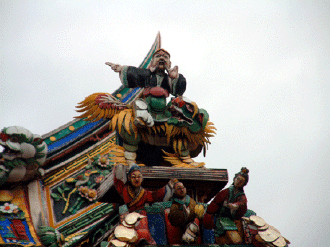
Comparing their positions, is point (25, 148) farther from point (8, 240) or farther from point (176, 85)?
point (176, 85)

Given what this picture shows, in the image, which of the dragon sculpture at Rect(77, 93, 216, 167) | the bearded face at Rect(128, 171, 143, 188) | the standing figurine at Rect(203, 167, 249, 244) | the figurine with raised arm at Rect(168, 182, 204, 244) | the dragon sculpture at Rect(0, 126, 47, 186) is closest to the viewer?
the figurine with raised arm at Rect(168, 182, 204, 244)

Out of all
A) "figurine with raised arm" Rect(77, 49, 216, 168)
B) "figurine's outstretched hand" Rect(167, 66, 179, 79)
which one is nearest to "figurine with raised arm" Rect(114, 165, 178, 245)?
"figurine with raised arm" Rect(77, 49, 216, 168)

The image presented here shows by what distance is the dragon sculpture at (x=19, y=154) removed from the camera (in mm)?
12555

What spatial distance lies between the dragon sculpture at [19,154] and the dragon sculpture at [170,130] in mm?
1199

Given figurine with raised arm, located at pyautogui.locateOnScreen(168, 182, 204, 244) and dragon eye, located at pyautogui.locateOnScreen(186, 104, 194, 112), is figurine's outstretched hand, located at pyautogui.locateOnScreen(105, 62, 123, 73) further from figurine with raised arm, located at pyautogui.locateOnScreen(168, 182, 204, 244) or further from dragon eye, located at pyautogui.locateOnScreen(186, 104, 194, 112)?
figurine with raised arm, located at pyautogui.locateOnScreen(168, 182, 204, 244)

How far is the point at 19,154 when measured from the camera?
12680 millimetres

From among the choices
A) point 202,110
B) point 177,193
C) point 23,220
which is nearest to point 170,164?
point 202,110

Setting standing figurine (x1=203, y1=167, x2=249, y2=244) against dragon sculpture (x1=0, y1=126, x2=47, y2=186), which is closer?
standing figurine (x1=203, y1=167, x2=249, y2=244)

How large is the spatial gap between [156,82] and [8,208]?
3.33 meters

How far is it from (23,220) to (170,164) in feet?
8.79

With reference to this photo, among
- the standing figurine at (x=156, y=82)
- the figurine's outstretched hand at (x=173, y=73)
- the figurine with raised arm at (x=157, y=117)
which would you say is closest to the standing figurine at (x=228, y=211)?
the figurine with raised arm at (x=157, y=117)

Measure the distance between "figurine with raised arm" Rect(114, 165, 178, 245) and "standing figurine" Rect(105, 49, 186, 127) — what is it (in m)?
1.79

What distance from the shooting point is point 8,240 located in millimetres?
11805

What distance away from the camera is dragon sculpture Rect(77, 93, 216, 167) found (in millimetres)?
12125
